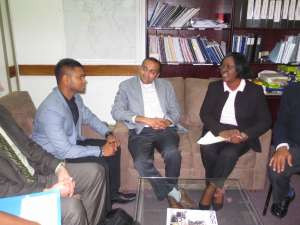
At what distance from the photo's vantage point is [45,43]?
3283 millimetres

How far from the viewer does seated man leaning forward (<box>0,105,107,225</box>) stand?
1509 mm

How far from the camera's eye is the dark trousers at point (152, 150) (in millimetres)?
2240

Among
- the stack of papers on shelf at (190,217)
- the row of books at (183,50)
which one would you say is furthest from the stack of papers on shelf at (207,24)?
the stack of papers on shelf at (190,217)

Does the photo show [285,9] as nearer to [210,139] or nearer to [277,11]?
[277,11]

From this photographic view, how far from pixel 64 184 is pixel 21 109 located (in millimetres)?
806

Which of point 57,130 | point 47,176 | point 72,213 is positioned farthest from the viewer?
point 57,130

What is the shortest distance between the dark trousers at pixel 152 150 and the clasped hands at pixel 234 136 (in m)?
0.39

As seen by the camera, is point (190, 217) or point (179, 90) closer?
point (190, 217)

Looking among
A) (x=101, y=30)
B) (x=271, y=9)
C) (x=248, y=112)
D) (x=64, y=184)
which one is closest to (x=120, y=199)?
(x=64, y=184)

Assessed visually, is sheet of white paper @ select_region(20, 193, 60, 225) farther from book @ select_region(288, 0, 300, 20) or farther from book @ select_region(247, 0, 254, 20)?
book @ select_region(288, 0, 300, 20)

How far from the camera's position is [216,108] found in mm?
2479

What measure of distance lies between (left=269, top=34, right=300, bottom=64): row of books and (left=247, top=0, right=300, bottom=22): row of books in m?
0.24

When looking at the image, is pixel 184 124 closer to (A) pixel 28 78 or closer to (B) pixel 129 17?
(B) pixel 129 17

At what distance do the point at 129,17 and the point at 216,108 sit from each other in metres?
1.51
